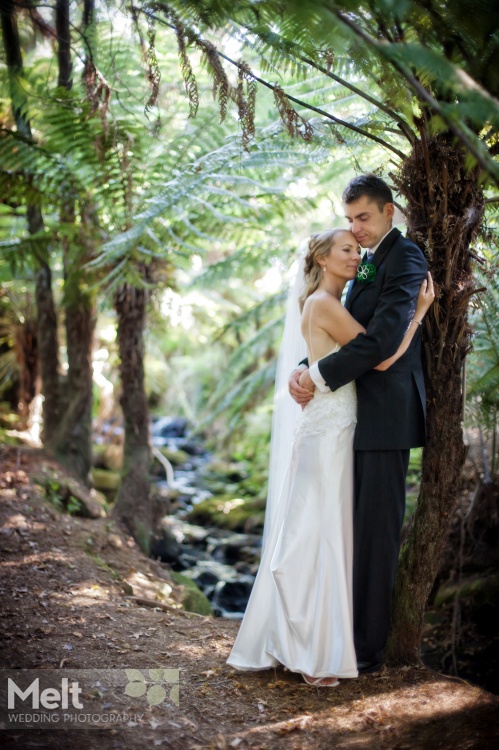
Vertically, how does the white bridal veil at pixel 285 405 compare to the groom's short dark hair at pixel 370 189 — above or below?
below

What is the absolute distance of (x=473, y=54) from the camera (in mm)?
2383

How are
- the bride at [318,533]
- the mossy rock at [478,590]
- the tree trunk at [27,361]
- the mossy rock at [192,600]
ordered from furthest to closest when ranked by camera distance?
the tree trunk at [27,361] → the mossy rock at [192,600] → the mossy rock at [478,590] → the bride at [318,533]

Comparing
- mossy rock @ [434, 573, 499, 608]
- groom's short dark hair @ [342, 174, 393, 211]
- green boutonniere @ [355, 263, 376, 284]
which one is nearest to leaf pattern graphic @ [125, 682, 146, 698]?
green boutonniere @ [355, 263, 376, 284]

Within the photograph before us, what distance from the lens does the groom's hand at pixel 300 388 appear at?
3100 mm

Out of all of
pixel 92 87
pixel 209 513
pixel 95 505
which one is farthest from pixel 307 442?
pixel 209 513

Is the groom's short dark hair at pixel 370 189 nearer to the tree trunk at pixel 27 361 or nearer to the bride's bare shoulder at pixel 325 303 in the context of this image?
the bride's bare shoulder at pixel 325 303

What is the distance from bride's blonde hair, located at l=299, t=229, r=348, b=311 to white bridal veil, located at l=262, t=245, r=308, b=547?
0.16m

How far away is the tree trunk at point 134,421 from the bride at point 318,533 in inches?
112

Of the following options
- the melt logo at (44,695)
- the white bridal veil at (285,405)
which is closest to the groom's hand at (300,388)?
the white bridal veil at (285,405)

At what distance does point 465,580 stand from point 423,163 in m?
3.23

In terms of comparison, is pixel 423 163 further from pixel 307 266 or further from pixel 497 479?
pixel 497 479

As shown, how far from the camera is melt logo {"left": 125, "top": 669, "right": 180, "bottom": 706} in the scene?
2.68m

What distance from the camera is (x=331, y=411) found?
3062mm

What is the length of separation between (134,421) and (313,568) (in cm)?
330
